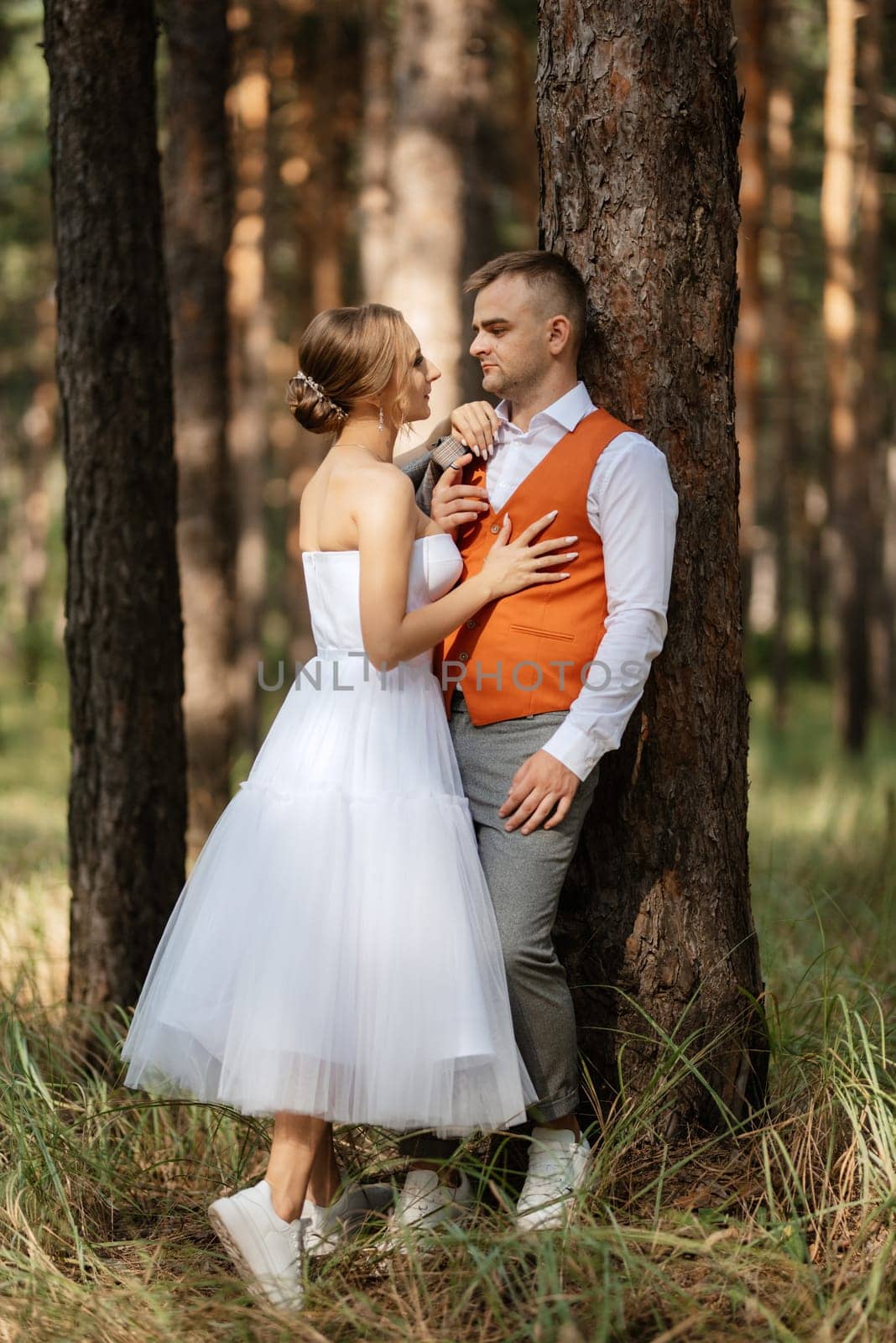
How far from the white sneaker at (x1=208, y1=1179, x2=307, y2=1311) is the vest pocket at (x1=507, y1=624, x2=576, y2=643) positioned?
142cm

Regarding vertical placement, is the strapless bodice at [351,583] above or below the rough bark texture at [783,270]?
below

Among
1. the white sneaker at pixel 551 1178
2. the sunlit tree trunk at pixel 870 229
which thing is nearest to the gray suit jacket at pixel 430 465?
the white sneaker at pixel 551 1178

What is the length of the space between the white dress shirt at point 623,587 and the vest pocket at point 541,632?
0.26 ft

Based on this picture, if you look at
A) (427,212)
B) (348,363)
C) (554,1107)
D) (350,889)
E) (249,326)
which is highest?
(249,326)

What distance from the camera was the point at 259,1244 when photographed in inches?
117

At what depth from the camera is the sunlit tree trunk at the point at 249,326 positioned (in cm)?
1275

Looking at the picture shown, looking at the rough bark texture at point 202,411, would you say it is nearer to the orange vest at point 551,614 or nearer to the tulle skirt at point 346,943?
the tulle skirt at point 346,943

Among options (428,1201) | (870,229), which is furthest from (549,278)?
(870,229)

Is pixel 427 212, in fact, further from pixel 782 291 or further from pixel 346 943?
pixel 782 291

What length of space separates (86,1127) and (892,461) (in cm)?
2402

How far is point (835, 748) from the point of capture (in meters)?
16.6

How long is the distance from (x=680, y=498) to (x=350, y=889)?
133 centimetres

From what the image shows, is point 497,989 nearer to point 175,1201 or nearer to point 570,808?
point 570,808

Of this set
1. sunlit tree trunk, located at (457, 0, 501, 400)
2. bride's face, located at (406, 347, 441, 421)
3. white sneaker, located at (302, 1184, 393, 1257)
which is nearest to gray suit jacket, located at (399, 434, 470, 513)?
bride's face, located at (406, 347, 441, 421)
